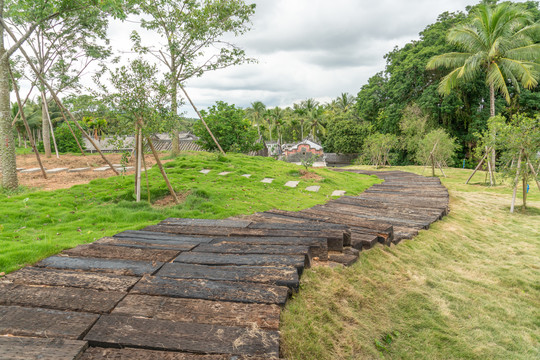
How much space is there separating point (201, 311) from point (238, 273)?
0.66 m

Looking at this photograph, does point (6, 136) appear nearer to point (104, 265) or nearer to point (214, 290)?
point (104, 265)

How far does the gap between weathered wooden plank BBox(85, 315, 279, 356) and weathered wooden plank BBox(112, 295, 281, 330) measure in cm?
7

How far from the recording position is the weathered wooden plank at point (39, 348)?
1834mm

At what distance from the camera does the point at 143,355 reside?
1.92 m

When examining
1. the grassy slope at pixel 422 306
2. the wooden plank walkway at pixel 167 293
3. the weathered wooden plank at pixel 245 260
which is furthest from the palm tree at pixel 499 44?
the weathered wooden plank at pixel 245 260

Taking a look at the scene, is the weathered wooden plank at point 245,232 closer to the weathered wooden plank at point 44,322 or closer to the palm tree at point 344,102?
the weathered wooden plank at point 44,322

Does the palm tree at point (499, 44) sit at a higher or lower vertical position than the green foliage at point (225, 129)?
higher

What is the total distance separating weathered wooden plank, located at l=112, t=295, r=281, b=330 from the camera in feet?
7.48

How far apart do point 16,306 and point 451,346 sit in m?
4.13

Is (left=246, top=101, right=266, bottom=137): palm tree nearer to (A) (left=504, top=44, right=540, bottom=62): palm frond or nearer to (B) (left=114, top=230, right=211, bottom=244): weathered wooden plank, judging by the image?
(A) (left=504, top=44, right=540, bottom=62): palm frond

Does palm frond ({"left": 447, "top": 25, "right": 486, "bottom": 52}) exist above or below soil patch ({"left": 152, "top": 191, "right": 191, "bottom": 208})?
above

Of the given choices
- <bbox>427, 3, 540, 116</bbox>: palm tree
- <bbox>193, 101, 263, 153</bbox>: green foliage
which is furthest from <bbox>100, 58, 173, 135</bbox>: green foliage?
<bbox>427, 3, 540, 116</bbox>: palm tree

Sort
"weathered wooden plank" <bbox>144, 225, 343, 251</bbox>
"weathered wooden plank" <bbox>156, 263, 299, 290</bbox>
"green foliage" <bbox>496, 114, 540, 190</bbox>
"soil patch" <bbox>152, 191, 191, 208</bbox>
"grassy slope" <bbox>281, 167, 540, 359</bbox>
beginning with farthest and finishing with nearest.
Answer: "green foliage" <bbox>496, 114, 540, 190</bbox> < "soil patch" <bbox>152, 191, 191, 208</bbox> < "weathered wooden plank" <bbox>144, 225, 343, 251</bbox> < "weathered wooden plank" <bbox>156, 263, 299, 290</bbox> < "grassy slope" <bbox>281, 167, 540, 359</bbox>

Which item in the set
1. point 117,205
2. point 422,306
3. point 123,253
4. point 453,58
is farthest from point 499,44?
point 123,253
